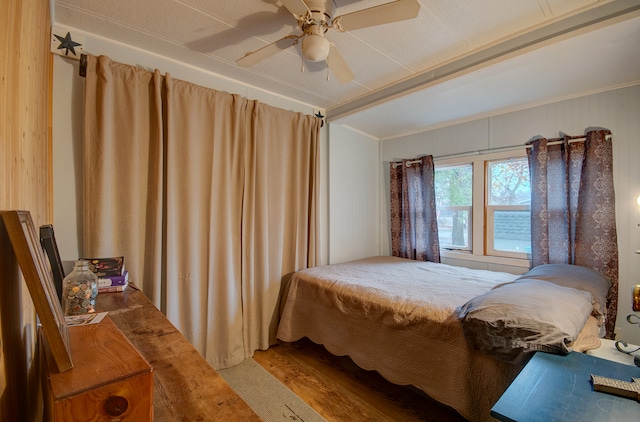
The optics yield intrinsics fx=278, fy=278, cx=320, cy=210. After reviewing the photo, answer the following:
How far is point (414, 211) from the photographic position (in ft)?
11.5

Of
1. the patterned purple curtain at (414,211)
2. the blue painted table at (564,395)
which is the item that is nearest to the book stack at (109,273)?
the blue painted table at (564,395)

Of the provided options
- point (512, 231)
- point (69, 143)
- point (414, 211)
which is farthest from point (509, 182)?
point (69, 143)

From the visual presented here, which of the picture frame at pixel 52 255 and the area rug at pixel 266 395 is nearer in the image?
the picture frame at pixel 52 255

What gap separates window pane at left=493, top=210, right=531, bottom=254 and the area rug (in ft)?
8.06

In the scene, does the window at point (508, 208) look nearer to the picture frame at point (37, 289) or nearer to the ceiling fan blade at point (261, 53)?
the ceiling fan blade at point (261, 53)

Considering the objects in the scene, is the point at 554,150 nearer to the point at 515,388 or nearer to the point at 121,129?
the point at 515,388

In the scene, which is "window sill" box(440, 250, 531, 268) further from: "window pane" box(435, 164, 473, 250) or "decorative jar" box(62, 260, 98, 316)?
"decorative jar" box(62, 260, 98, 316)

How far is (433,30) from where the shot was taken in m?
1.79

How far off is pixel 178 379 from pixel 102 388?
0.33 m

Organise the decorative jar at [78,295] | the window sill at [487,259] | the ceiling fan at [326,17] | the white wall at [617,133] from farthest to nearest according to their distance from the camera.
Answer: the window sill at [487,259] → the white wall at [617,133] → the ceiling fan at [326,17] → the decorative jar at [78,295]

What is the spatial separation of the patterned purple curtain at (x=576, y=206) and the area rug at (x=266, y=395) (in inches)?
95.4

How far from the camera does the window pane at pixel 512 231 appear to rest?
Answer: 2789 mm

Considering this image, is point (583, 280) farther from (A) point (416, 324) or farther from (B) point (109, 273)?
(B) point (109, 273)

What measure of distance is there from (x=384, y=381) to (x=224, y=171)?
6.83ft
